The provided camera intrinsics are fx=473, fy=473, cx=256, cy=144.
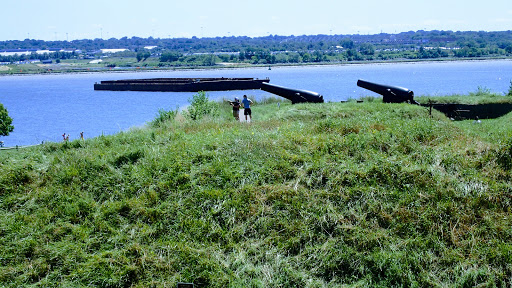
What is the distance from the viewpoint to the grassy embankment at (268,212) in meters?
4.95

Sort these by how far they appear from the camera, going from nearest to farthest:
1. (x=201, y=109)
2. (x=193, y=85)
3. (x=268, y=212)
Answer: (x=268, y=212) → (x=201, y=109) → (x=193, y=85)

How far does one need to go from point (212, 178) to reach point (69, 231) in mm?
1833

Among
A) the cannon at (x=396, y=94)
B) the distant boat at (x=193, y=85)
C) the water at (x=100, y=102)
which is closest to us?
the cannon at (x=396, y=94)

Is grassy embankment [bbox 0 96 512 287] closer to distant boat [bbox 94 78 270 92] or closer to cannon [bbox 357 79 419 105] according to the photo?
cannon [bbox 357 79 419 105]

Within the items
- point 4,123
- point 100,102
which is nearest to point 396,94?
point 4,123

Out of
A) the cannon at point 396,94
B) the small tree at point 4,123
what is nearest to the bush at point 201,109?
the cannon at point 396,94

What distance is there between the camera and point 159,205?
5.82 metres

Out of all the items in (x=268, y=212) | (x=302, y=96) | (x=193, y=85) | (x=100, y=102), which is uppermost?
(x=302, y=96)

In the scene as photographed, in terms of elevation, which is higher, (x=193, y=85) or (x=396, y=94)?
(x=396, y=94)

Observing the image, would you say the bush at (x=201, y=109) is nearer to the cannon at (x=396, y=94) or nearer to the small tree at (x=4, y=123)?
the cannon at (x=396, y=94)

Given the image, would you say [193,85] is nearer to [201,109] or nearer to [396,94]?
[201,109]

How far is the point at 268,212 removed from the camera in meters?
5.61

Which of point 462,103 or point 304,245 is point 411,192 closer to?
point 304,245

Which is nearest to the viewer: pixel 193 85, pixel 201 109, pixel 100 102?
pixel 201 109
